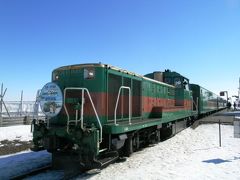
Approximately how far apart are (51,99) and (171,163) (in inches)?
154

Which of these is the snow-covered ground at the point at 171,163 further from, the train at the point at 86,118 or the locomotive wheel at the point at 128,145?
the train at the point at 86,118

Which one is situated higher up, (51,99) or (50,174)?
(51,99)

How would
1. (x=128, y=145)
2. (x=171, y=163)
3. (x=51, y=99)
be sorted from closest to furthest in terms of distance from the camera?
(x=51, y=99), (x=171, y=163), (x=128, y=145)

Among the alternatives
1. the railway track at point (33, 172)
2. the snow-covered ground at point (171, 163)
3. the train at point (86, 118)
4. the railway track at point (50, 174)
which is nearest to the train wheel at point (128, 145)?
the train at point (86, 118)

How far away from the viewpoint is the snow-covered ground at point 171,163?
22.3 ft

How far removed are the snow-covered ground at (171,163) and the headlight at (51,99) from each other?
1670 mm

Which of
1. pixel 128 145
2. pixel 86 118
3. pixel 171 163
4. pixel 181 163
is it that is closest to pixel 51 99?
pixel 86 118

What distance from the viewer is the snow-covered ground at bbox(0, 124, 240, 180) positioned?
22.3ft

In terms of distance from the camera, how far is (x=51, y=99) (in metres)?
7.44

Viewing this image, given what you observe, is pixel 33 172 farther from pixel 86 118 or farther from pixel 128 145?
pixel 128 145

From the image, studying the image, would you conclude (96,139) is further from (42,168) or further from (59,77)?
(59,77)

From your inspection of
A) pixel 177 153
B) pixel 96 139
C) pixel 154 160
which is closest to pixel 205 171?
pixel 154 160

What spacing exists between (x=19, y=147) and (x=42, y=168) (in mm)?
4428

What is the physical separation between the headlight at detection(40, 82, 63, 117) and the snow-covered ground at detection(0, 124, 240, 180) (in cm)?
167
